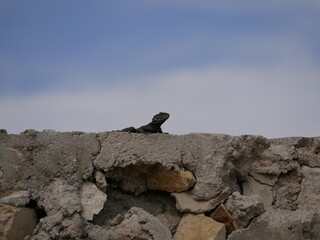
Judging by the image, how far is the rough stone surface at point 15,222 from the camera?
4.25 metres

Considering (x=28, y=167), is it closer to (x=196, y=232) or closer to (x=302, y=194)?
(x=196, y=232)

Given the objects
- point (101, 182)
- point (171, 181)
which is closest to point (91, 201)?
point (101, 182)

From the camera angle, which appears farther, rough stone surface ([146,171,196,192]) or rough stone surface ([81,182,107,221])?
rough stone surface ([146,171,196,192])

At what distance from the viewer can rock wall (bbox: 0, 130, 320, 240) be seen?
4.42 metres

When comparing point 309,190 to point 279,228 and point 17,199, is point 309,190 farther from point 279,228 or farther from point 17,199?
point 17,199

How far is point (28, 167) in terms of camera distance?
177 inches

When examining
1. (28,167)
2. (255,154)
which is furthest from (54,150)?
(255,154)

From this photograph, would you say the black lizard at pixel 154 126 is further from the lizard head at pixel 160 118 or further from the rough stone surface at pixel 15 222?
the rough stone surface at pixel 15 222

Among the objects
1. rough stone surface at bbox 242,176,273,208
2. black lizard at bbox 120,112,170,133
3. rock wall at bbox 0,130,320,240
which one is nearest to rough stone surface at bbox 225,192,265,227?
rock wall at bbox 0,130,320,240

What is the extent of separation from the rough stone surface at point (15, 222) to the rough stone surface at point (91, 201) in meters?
0.41

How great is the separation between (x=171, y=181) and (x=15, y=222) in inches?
52.2

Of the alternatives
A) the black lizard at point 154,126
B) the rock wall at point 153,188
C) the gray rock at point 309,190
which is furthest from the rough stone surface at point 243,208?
the black lizard at point 154,126

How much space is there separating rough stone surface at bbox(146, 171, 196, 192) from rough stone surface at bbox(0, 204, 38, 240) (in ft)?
3.48

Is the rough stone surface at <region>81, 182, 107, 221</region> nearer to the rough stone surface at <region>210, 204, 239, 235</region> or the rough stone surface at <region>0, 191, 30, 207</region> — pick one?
the rough stone surface at <region>0, 191, 30, 207</region>
